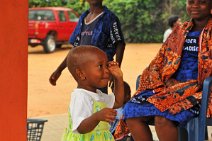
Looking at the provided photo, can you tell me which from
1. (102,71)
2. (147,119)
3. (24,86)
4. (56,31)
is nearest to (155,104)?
(147,119)

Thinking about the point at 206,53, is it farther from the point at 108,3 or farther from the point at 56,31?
the point at 108,3

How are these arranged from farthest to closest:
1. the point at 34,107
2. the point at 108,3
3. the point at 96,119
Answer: the point at 108,3, the point at 34,107, the point at 96,119

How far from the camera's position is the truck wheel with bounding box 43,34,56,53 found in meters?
21.0

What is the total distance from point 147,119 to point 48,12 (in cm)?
1725

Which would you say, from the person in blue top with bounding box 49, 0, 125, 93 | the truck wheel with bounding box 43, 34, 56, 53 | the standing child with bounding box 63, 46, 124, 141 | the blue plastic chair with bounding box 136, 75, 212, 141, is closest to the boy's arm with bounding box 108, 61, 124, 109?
the standing child with bounding box 63, 46, 124, 141

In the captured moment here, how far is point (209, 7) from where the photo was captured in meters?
4.59

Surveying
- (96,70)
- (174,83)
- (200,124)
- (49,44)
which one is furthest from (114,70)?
(49,44)

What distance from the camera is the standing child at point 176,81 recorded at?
422cm

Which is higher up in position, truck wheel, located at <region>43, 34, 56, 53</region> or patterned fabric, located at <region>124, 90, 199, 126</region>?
patterned fabric, located at <region>124, 90, 199, 126</region>

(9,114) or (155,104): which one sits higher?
(9,114)

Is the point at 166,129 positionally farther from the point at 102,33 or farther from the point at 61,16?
the point at 61,16

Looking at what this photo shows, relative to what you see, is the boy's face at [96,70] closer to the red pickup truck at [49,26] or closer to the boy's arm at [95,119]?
the boy's arm at [95,119]

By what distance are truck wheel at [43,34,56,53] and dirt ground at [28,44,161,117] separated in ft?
0.79

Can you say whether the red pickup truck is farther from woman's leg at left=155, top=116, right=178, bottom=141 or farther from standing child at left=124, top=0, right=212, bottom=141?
woman's leg at left=155, top=116, right=178, bottom=141
